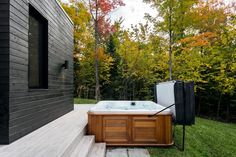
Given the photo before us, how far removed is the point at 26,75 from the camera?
A: 327 centimetres

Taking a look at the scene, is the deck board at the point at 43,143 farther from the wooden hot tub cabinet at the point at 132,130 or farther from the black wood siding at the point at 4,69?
the wooden hot tub cabinet at the point at 132,130

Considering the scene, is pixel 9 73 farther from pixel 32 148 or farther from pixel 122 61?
pixel 122 61

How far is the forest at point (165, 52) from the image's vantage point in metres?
8.45

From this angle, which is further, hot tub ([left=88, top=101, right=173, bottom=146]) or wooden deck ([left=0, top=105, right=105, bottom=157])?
hot tub ([left=88, top=101, right=173, bottom=146])

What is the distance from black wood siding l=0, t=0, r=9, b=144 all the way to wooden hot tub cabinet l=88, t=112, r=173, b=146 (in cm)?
154

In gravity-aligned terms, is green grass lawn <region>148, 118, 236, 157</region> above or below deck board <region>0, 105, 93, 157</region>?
below

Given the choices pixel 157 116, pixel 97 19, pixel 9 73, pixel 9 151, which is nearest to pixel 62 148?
pixel 9 151

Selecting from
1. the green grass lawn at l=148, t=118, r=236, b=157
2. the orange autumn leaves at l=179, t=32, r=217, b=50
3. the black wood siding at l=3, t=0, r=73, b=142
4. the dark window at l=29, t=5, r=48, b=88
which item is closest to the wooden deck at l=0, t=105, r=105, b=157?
the black wood siding at l=3, t=0, r=73, b=142

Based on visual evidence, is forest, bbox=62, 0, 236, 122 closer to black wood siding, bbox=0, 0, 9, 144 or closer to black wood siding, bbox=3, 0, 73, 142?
black wood siding, bbox=3, 0, 73, 142

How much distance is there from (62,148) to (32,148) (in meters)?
0.36

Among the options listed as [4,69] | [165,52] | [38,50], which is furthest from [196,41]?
[4,69]

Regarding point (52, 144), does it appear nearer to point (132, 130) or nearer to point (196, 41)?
point (132, 130)

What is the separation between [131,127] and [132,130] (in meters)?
0.06

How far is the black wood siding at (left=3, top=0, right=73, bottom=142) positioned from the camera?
2.86m
